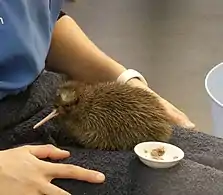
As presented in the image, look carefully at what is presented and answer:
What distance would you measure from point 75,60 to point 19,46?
0.98 ft

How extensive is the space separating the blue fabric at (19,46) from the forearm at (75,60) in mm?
198

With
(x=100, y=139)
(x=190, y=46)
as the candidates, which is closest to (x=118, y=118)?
(x=100, y=139)

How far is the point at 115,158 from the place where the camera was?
0.81 metres

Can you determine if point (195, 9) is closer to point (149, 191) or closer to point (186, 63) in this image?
point (186, 63)

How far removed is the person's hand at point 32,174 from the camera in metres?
0.75

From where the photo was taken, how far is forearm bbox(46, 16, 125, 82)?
1.14 m

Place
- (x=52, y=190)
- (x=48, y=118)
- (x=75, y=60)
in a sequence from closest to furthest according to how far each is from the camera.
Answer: (x=52, y=190)
(x=48, y=118)
(x=75, y=60)

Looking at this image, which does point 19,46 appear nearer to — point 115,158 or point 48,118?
point 48,118

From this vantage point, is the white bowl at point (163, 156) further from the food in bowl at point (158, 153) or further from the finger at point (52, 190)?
the finger at point (52, 190)

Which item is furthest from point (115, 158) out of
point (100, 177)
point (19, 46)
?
point (19, 46)

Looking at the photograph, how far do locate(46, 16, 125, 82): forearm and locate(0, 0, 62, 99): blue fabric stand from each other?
0.20 metres

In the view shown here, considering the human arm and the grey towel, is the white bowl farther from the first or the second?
the human arm

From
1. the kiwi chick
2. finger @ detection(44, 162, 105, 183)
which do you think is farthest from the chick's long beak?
finger @ detection(44, 162, 105, 183)

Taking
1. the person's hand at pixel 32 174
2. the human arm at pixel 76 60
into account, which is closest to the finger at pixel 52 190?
the person's hand at pixel 32 174
